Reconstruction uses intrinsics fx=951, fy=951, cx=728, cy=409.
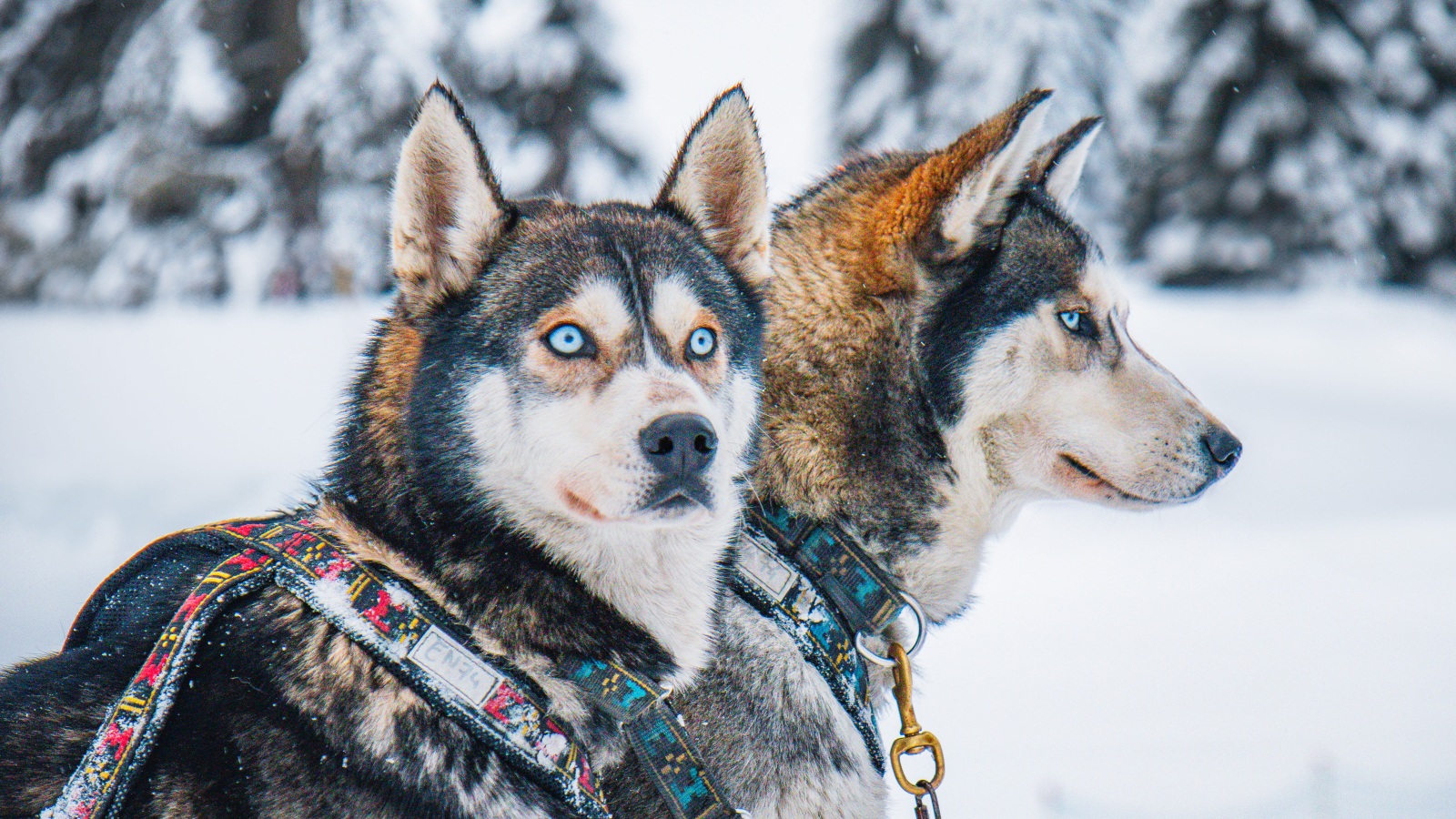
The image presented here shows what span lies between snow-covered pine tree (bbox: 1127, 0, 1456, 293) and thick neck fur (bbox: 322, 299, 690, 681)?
1669cm

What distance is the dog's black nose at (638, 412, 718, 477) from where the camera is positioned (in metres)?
1.84

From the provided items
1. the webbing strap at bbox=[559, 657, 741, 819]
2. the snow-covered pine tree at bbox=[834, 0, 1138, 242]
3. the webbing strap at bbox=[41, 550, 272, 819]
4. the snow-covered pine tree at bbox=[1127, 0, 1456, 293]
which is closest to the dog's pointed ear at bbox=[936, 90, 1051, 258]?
the webbing strap at bbox=[559, 657, 741, 819]

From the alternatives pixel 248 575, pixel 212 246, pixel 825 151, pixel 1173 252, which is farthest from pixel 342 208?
pixel 1173 252

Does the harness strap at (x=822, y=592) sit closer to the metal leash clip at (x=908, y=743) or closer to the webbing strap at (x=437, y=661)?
the metal leash clip at (x=908, y=743)

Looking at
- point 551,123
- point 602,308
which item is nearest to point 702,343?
point 602,308

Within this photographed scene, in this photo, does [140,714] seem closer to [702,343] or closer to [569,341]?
[569,341]

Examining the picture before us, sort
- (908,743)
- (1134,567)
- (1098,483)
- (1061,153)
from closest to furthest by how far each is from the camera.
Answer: (908,743)
(1098,483)
(1061,153)
(1134,567)

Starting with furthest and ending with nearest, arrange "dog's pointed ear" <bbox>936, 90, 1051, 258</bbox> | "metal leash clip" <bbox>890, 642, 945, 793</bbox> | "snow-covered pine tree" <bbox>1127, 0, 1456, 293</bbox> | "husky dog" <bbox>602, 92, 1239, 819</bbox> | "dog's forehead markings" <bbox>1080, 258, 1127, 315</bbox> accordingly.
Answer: "snow-covered pine tree" <bbox>1127, 0, 1456, 293</bbox> → "dog's forehead markings" <bbox>1080, 258, 1127, 315</bbox> → "husky dog" <bbox>602, 92, 1239, 819</bbox> → "dog's pointed ear" <bbox>936, 90, 1051, 258</bbox> → "metal leash clip" <bbox>890, 642, 945, 793</bbox>

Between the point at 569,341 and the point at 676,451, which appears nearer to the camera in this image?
the point at 676,451

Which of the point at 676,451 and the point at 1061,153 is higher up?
the point at 1061,153

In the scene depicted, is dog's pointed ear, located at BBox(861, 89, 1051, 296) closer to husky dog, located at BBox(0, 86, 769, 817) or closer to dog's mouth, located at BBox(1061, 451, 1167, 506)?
husky dog, located at BBox(0, 86, 769, 817)

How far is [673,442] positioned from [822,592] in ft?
2.42

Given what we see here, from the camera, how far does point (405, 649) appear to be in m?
1.69

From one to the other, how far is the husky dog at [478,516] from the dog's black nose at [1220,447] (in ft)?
4.16
